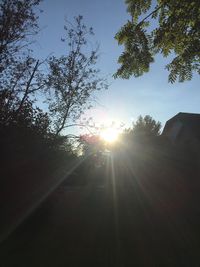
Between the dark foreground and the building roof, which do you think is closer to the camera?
the dark foreground

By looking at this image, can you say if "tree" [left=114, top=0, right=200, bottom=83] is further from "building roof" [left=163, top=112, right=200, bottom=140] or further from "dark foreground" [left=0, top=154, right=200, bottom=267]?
"building roof" [left=163, top=112, right=200, bottom=140]

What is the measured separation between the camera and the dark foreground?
512 cm

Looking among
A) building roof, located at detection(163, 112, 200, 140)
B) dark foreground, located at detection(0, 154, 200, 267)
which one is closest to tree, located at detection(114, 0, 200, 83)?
dark foreground, located at detection(0, 154, 200, 267)

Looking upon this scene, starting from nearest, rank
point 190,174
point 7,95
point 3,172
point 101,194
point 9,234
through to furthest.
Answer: point 9,234
point 3,172
point 101,194
point 7,95
point 190,174

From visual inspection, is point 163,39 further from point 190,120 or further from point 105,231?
point 190,120

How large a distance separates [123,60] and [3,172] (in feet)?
16.3

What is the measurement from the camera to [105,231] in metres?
6.86

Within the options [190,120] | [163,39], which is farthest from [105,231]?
[190,120]

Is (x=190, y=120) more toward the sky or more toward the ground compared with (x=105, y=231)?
more toward the sky

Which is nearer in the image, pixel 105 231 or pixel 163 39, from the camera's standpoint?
pixel 163 39

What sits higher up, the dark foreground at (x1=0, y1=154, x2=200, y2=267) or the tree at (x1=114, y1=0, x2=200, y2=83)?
the tree at (x1=114, y1=0, x2=200, y2=83)

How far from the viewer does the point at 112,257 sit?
522cm

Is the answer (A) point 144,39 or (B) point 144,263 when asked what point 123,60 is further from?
(B) point 144,263

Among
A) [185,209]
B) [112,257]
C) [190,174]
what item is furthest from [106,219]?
[190,174]
